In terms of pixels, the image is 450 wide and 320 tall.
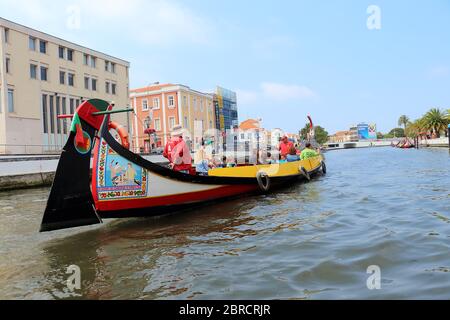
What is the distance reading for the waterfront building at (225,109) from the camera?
64000 mm

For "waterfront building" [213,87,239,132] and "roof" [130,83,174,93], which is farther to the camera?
"waterfront building" [213,87,239,132]

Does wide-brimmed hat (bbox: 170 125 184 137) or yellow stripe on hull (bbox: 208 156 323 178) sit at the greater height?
wide-brimmed hat (bbox: 170 125 184 137)

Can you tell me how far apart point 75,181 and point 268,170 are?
6.77m

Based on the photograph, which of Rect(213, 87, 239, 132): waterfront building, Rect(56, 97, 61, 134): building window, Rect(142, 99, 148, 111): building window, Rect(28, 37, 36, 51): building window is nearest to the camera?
Rect(28, 37, 36, 51): building window

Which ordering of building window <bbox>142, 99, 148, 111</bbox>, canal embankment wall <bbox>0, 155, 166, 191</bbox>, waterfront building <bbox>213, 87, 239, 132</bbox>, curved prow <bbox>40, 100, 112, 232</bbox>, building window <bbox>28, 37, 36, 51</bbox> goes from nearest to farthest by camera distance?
curved prow <bbox>40, 100, 112, 232</bbox>, canal embankment wall <bbox>0, 155, 166, 191</bbox>, building window <bbox>28, 37, 36, 51</bbox>, building window <bbox>142, 99, 148, 111</bbox>, waterfront building <bbox>213, 87, 239, 132</bbox>

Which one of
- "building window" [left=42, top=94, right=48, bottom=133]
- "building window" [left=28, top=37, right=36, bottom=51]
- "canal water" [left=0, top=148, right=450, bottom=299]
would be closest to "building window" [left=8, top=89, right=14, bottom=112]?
"building window" [left=42, top=94, right=48, bottom=133]

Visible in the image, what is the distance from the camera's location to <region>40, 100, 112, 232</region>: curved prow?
632 centimetres

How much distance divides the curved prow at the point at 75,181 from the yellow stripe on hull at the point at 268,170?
13.4ft

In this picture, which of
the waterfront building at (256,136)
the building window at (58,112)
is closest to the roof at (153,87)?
the building window at (58,112)

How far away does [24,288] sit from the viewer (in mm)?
4266

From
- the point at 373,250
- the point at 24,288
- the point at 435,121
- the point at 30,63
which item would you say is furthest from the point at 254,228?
the point at 435,121

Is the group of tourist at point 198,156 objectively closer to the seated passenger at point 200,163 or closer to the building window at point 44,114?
the seated passenger at point 200,163

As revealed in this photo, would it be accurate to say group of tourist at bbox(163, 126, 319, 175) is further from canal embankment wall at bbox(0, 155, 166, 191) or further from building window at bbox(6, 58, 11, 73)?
building window at bbox(6, 58, 11, 73)
